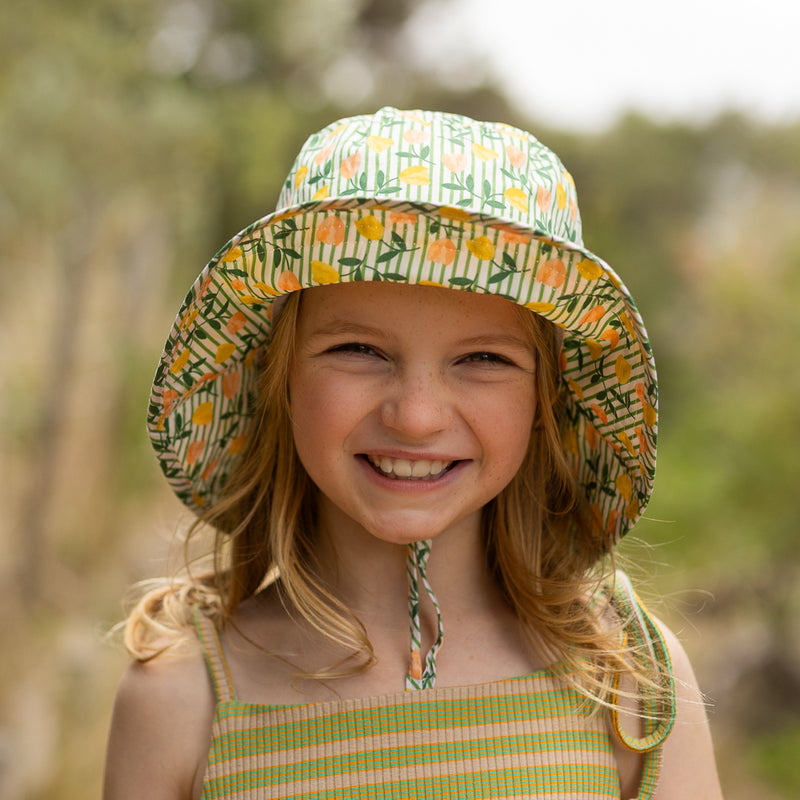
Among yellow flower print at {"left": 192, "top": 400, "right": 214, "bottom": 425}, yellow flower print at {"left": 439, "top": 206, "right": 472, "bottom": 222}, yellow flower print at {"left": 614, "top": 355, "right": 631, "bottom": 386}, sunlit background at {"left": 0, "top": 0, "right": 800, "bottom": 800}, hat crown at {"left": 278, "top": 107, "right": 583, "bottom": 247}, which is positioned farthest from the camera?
sunlit background at {"left": 0, "top": 0, "right": 800, "bottom": 800}

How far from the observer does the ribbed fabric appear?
115 cm

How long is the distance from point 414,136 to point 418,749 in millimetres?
672

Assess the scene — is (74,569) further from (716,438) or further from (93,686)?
(716,438)

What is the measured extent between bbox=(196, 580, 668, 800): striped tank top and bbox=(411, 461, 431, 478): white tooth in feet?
0.83

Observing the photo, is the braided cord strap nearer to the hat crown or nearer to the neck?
the neck

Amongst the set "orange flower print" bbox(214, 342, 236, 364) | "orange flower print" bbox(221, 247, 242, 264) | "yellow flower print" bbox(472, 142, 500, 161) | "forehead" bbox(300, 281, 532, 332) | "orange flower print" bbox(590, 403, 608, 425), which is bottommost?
"orange flower print" bbox(590, 403, 608, 425)

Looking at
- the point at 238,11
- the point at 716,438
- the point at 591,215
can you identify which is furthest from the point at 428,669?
the point at 591,215

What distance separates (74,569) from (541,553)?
144 inches

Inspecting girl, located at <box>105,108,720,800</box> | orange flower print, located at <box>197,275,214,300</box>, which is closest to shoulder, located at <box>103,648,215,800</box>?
girl, located at <box>105,108,720,800</box>

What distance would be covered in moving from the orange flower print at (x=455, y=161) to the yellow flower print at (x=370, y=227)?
110 mm

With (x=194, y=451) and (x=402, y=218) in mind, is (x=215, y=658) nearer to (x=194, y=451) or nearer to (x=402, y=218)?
(x=194, y=451)

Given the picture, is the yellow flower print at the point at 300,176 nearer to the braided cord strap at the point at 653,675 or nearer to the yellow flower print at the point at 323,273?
the yellow flower print at the point at 323,273

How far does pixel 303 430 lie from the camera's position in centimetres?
115

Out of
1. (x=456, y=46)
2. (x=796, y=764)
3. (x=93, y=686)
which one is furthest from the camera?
(x=456, y=46)
